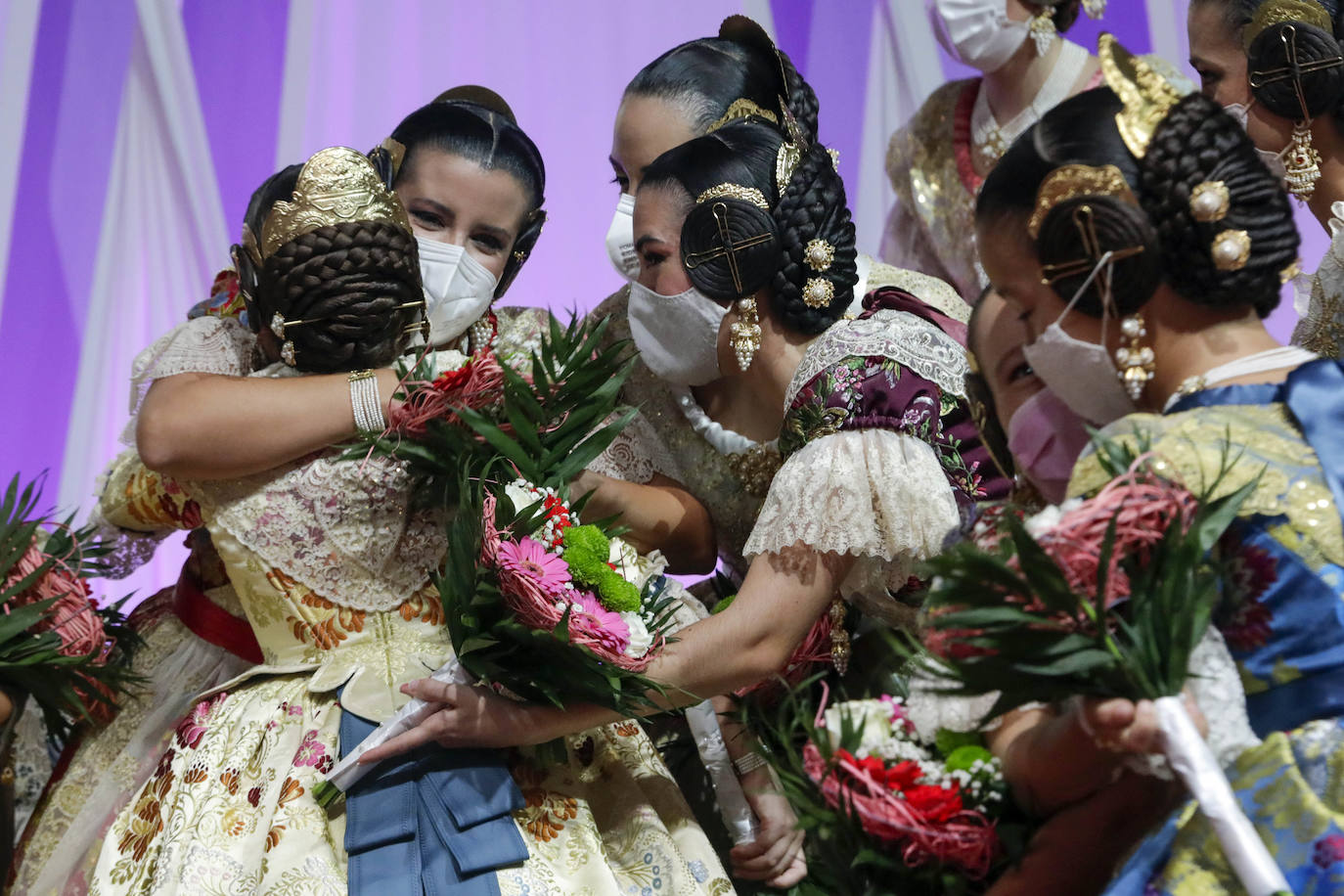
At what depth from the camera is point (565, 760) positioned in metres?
2.05

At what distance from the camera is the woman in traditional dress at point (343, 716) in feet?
6.31

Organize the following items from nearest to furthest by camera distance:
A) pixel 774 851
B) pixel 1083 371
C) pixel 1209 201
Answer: pixel 1209 201 → pixel 1083 371 → pixel 774 851

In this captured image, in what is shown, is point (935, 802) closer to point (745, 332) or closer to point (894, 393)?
point (894, 393)

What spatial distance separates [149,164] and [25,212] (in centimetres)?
30

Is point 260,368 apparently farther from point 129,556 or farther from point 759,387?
point 759,387

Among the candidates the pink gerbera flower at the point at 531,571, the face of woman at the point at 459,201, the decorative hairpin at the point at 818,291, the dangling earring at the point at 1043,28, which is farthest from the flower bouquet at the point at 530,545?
the dangling earring at the point at 1043,28

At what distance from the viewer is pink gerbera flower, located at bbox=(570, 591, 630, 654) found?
183 centimetres

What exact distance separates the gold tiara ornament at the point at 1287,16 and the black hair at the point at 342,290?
139cm

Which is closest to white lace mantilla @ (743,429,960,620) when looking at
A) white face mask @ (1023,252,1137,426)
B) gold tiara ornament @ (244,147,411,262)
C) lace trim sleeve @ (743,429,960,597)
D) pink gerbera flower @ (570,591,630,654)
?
lace trim sleeve @ (743,429,960,597)

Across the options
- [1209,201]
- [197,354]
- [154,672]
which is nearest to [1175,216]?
[1209,201]

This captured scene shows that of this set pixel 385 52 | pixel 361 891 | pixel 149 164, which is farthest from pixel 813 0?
pixel 361 891

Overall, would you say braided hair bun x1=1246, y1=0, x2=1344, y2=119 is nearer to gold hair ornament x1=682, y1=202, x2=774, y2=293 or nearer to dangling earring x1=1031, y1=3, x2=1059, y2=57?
dangling earring x1=1031, y1=3, x2=1059, y2=57

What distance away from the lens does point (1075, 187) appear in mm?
1446

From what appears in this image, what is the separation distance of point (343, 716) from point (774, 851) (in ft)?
2.06
